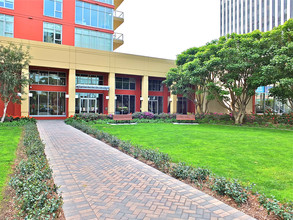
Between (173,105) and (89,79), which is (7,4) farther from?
(173,105)

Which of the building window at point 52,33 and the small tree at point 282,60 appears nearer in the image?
the small tree at point 282,60

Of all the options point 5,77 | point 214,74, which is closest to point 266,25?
point 214,74

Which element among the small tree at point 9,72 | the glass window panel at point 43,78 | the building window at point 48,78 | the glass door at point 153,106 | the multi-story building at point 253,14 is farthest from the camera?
the multi-story building at point 253,14

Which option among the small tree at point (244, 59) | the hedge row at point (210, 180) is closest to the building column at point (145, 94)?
the small tree at point (244, 59)

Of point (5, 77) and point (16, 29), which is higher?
point (16, 29)

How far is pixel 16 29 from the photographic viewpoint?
2297 centimetres

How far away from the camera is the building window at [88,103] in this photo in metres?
24.4

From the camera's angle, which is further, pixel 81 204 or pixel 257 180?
pixel 257 180

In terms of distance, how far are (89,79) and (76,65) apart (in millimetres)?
2860

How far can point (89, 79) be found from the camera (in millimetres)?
25312

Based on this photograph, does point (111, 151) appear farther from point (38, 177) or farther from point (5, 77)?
point (5, 77)

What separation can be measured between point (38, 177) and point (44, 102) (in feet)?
69.6

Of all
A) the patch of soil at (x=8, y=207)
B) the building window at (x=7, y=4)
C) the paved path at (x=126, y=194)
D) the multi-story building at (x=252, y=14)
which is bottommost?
the patch of soil at (x=8, y=207)

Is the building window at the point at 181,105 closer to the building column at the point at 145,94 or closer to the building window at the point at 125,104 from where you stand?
the building column at the point at 145,94
